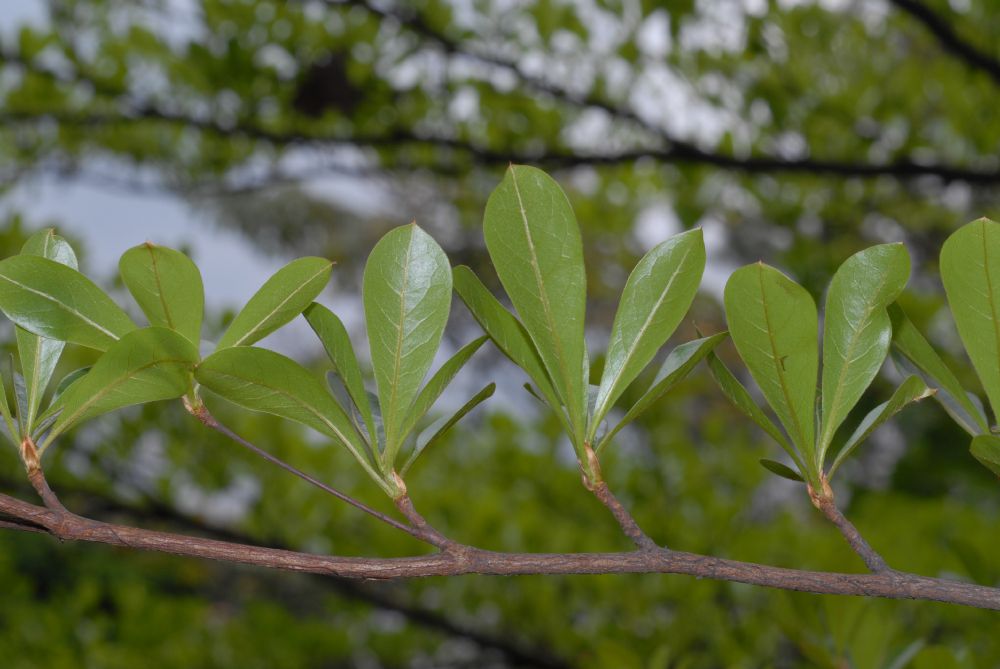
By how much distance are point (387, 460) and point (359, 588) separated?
116 centimetres

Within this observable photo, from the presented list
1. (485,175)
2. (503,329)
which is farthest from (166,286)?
(485,175)

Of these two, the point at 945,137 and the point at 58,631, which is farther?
the point at 945,137

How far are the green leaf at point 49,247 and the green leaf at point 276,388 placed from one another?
100mm

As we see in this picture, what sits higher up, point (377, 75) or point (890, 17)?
point (890, 17)

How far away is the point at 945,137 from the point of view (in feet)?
6.11

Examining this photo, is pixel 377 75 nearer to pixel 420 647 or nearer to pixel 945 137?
pixel 420 647

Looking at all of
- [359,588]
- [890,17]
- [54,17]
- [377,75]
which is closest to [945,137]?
[890,17]

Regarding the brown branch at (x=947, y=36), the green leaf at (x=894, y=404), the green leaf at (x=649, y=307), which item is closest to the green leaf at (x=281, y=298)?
the green leaf at (x=649, y=307)

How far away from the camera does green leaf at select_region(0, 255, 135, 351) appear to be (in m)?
0.36

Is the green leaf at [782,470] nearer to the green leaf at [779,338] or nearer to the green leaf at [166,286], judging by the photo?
the green leaf at [779,338]

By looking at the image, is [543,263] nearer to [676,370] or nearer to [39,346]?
[676,370]

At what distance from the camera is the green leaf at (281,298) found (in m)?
0.37

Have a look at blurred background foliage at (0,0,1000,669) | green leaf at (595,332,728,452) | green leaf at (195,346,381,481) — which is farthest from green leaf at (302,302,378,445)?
blurred background foliage at (0,0,1000,669)

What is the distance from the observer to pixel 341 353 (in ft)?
1.33
